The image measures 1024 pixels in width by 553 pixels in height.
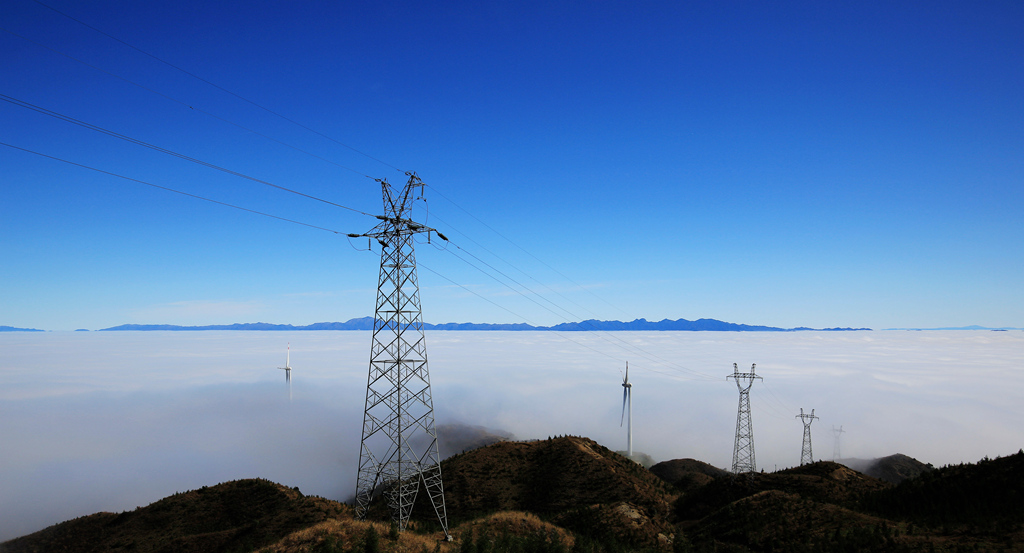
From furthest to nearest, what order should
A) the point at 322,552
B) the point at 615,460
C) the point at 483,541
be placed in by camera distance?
1. the point at 615,460
2. the point at 483,541
3. the point at 322,552

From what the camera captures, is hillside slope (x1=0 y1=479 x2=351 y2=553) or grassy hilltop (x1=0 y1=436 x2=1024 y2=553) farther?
hillside slope (x1=0 y1=479 x2=351 y2=553)

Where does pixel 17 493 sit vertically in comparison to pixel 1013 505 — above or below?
below

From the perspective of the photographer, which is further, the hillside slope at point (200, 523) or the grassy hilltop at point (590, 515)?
the hillside slope at point (200, 523)

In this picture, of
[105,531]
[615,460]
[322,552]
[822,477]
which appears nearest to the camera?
[322,552]

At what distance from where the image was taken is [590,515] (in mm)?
46656

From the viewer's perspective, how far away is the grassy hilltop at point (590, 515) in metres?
30.5

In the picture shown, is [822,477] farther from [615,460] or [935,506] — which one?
[615,460]

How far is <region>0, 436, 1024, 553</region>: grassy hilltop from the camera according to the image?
100 feet

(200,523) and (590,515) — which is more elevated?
(590,515)

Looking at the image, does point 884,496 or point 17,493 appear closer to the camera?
point 884,496

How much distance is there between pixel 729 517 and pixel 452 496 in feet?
107

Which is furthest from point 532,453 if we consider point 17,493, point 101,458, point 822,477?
point 101,458

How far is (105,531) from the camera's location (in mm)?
49125

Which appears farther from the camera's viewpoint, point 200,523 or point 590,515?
point 200,523
